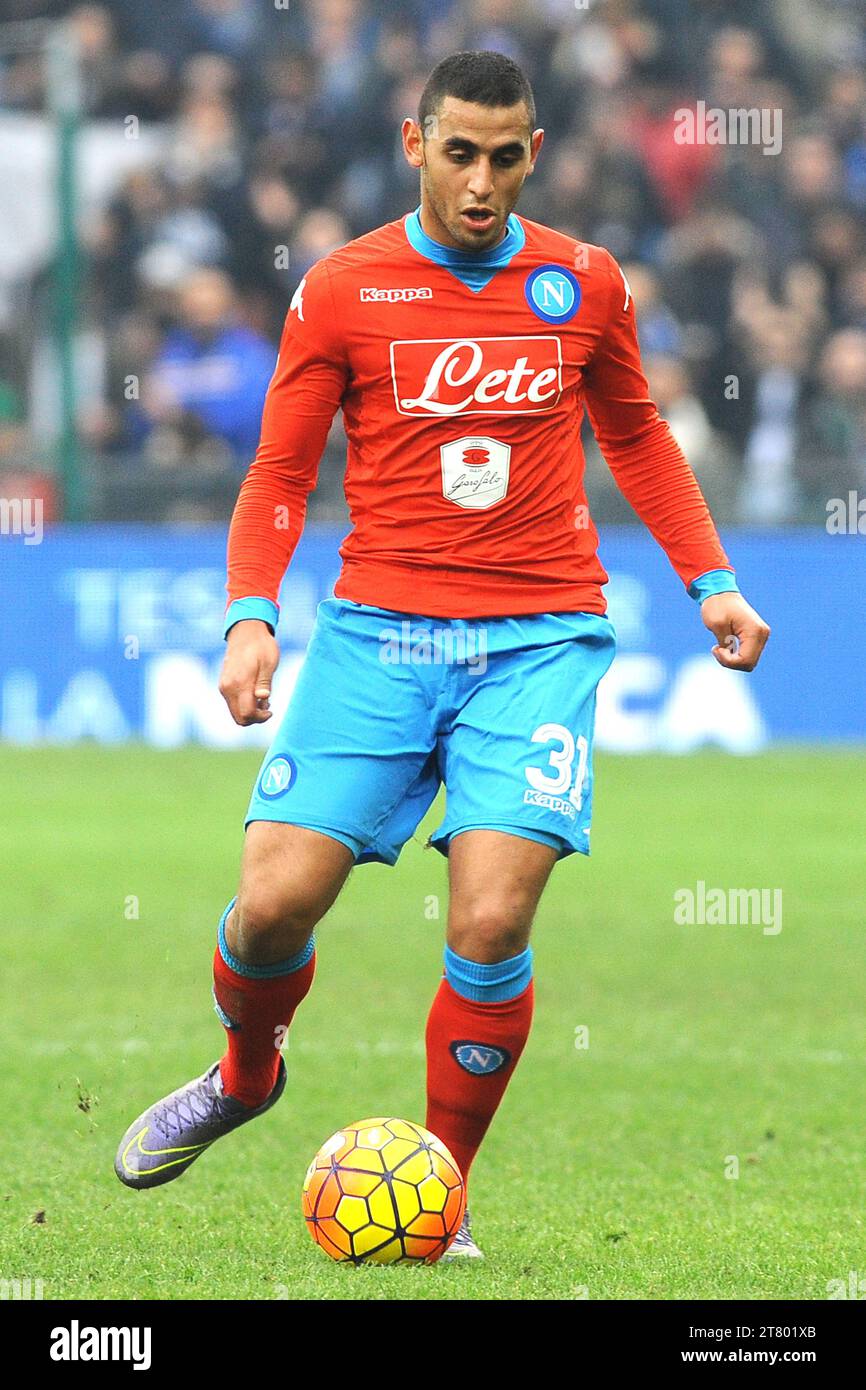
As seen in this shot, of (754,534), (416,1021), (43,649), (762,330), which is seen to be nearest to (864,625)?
(754,534)

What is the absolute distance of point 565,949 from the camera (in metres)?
8.09

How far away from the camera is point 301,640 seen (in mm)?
12750

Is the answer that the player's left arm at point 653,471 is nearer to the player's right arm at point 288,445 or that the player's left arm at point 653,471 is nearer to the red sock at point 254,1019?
the player's right arm at point 288,445

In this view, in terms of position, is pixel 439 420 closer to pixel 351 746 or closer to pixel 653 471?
pixel 653 471

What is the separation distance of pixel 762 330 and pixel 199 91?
4681mm

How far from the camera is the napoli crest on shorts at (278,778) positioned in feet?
14.2

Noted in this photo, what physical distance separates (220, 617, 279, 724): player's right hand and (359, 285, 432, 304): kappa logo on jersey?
0.72 metres

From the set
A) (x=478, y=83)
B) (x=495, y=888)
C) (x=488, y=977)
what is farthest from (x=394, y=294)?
(x=488, y=977)

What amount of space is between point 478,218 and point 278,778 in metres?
1.15

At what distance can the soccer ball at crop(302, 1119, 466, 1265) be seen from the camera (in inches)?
162
